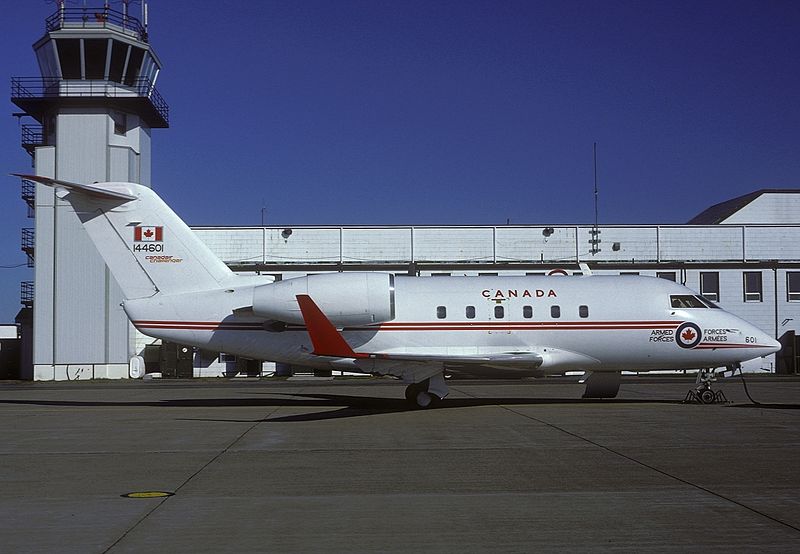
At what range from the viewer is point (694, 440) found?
13594mm

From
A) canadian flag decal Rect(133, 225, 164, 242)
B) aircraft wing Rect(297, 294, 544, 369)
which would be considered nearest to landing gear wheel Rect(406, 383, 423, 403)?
aircraft wing Rect(297, 294, 544, 369)

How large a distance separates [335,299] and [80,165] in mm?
28155

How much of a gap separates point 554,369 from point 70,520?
14592 mm

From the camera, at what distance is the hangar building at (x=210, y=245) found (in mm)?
42531

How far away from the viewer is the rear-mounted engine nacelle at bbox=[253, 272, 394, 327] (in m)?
19.9

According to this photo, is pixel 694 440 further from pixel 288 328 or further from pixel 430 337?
pixel 288 328

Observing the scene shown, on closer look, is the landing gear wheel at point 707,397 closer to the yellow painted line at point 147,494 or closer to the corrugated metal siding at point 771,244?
the yellow painted line at point 147,494

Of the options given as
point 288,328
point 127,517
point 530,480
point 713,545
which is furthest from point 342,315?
point 713,545

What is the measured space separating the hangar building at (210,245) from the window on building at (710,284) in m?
0.11

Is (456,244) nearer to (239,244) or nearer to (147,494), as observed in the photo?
(239,244)

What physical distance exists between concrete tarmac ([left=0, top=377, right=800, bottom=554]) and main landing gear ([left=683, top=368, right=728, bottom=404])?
143cm

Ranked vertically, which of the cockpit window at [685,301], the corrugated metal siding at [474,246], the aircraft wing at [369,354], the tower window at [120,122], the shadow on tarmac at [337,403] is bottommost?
the shadow on tarmac at [337,403]

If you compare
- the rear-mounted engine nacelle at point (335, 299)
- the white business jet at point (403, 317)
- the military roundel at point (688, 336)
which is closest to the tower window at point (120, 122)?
the white business jet at point (403, 317)

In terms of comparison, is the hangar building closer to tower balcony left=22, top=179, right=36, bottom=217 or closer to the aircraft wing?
tower balcony left=22, top=179, right=36, bottom=217
